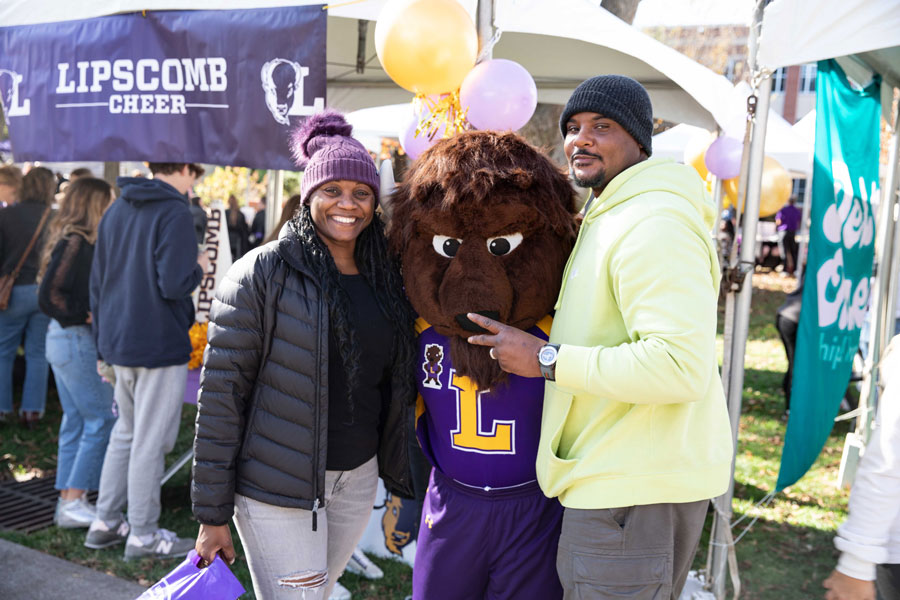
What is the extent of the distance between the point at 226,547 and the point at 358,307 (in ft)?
2.62

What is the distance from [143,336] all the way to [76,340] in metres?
0.93

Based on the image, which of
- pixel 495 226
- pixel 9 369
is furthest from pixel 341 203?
pixel 9 369

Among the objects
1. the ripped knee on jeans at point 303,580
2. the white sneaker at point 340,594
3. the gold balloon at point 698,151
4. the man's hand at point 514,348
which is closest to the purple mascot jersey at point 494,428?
the man's hand at point 514,348

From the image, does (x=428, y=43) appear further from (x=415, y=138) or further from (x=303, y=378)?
(x=303, y=378)

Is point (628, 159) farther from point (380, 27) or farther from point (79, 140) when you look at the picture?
point (79, 140)

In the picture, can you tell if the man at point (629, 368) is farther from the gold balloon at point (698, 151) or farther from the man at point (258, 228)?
the man at point (258, 228)

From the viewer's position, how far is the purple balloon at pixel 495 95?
9.49 feet

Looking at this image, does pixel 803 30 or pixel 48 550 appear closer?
pixel 803 30

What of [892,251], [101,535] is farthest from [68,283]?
[892,251]

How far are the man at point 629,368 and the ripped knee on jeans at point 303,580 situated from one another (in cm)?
74

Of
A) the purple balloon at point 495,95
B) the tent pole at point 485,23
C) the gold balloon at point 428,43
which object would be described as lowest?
the purple balloon at point 495,95

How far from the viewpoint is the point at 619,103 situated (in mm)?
1921

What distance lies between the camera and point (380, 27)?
3.04 meters

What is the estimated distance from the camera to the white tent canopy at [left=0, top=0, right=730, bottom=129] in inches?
134
